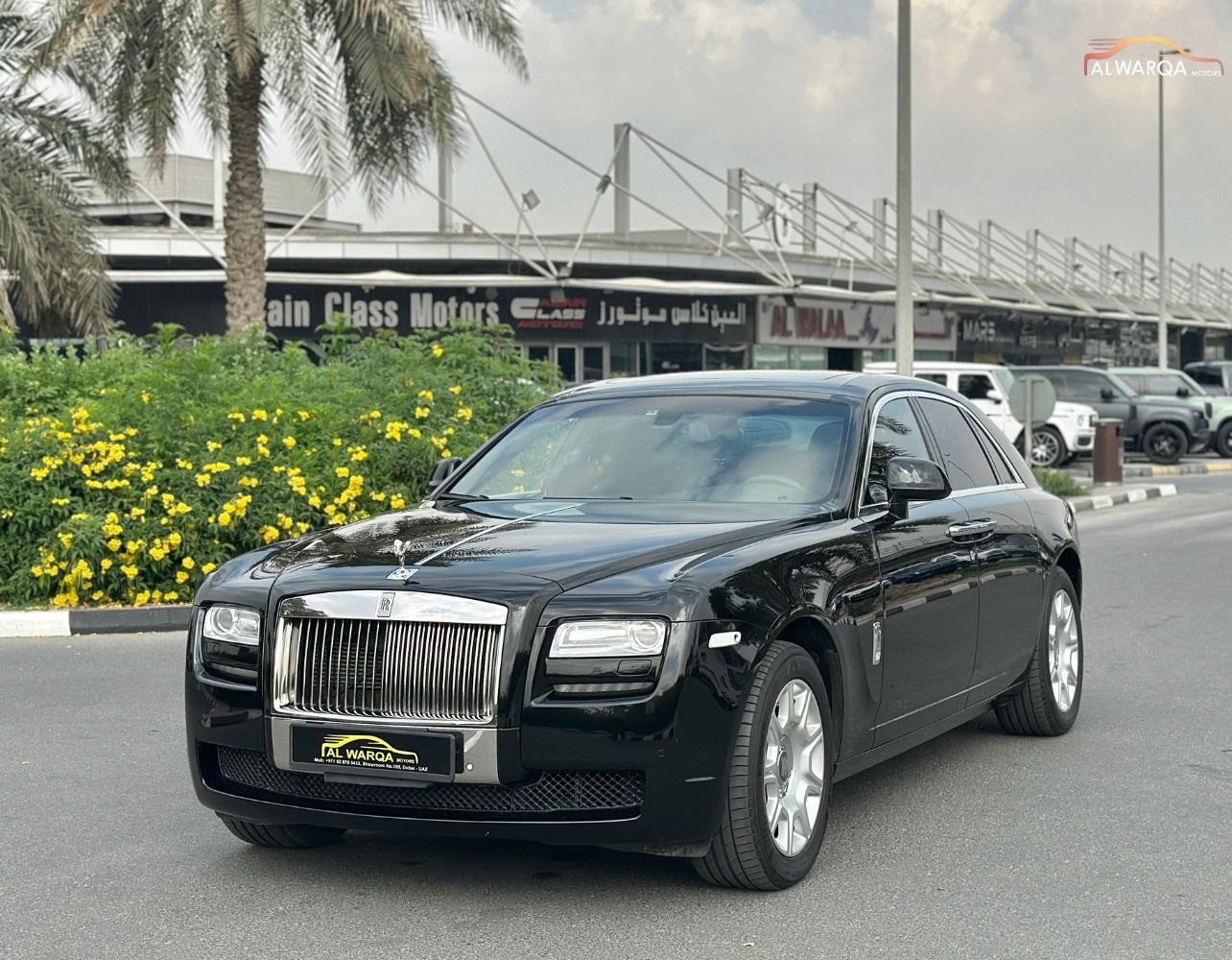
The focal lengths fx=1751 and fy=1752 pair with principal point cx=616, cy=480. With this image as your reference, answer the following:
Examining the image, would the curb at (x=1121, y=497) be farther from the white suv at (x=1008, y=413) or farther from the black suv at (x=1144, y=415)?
the black suv at (x=1144, y=415)

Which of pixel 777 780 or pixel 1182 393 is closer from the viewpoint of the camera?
pixel 777 780

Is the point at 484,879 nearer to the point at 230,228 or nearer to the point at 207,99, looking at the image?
the point at 230,228

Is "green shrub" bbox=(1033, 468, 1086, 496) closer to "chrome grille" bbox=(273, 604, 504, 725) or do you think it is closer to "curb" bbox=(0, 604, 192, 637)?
"curb" bbox=(0, 604, 192, 637)

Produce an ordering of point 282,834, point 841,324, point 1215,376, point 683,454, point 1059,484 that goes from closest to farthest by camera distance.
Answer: point 282,834 < point 683,454 < point 1059,484 < point 1215,376 < point 841,324

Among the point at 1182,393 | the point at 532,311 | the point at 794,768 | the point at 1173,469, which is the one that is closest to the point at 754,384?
the point at 794,768

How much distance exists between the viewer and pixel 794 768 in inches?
207

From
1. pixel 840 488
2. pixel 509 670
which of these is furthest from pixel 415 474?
pixel 509 670

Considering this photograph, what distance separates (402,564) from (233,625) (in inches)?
21.7

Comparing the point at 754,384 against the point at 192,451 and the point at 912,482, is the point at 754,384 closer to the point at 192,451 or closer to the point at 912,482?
the point at 912,482

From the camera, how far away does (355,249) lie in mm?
35906

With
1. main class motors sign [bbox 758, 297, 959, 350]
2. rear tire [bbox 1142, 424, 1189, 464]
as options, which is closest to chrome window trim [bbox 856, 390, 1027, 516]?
rear tire [bbox 1142, 424, 1189, 464]

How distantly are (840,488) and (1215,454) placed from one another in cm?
3394

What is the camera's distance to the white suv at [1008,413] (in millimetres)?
28859

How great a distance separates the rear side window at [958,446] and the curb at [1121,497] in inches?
606
